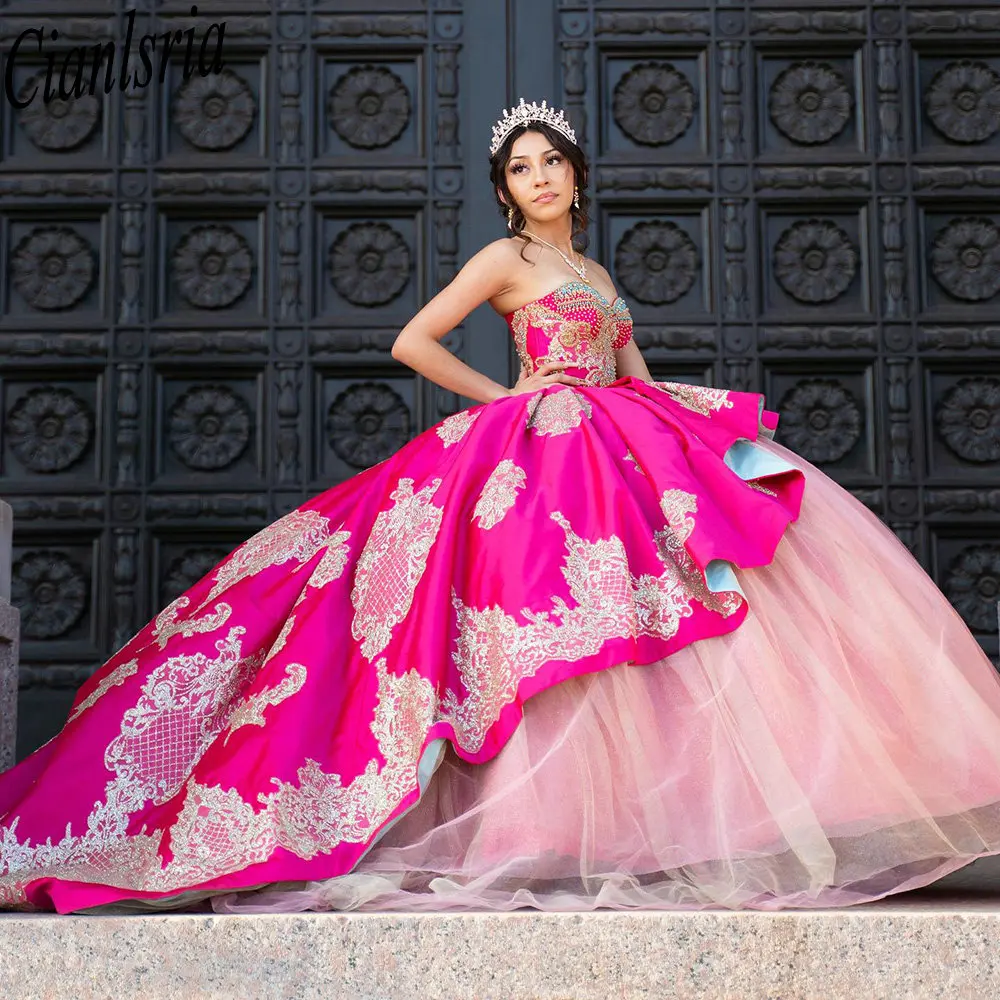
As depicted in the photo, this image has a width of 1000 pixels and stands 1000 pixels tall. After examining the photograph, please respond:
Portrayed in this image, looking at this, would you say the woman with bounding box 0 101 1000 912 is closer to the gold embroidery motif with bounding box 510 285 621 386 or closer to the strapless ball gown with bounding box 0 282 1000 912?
the strapless ball gown with bounding box 0 282 1000 912

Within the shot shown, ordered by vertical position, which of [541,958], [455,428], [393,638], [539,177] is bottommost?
[541,958]

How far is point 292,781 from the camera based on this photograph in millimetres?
2826

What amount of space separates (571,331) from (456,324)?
11.6 inches

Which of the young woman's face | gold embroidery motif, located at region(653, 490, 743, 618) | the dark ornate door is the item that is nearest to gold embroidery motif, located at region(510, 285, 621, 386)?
the young woman's face

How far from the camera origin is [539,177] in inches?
153

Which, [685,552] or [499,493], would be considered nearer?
[685,552]

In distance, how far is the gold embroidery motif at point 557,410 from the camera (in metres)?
3.33

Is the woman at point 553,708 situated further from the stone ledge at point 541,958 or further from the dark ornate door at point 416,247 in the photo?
the dark ornate door at point 416,247

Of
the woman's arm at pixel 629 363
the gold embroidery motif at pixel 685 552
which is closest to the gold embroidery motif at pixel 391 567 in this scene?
the gold embroidery motif at pixel 685 552

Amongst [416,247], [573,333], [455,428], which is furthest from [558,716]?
[416,247]

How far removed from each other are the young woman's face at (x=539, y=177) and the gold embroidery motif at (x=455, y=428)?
0.67 m

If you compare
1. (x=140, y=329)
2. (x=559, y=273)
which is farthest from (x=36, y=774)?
(x=140, y=329)

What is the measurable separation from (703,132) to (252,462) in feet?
6.70

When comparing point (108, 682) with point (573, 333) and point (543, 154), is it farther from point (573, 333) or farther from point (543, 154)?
point (543, 154)
